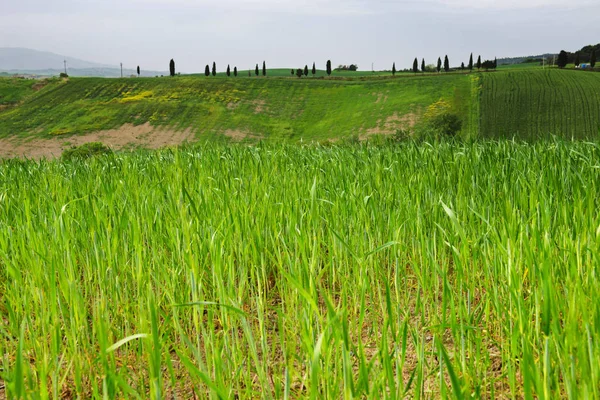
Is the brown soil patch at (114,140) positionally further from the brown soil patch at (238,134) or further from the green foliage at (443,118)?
the green foliage at (443,118)

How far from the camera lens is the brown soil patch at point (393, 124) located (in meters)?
49.7

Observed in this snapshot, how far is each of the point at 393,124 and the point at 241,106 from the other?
21.2 metres

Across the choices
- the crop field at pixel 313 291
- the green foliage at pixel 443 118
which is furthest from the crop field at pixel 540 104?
the crop field at pixel 313 291

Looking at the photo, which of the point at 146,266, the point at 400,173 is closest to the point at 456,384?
the point at 146,266

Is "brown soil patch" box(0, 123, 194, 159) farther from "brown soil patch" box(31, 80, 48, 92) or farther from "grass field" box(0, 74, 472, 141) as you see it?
"brown soil patch" box(31, 80, 48, 92)

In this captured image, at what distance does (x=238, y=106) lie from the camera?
6300 centimetres

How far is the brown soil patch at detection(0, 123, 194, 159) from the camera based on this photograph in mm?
48219

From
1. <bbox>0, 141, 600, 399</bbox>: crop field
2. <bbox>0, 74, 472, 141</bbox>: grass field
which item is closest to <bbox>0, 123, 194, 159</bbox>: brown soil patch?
<bbox>0, 74, 472, 141</bbox>: grass field

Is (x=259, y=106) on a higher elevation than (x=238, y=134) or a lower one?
higher

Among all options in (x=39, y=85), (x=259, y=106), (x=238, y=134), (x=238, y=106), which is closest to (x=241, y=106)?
(x=238, y=106)

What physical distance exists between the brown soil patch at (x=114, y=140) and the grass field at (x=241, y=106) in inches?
62.5

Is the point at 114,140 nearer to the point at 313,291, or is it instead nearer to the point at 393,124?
the point at 393,124

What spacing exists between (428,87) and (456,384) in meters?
64.2

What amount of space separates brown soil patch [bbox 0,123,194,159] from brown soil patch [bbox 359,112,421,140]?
18668 mm
